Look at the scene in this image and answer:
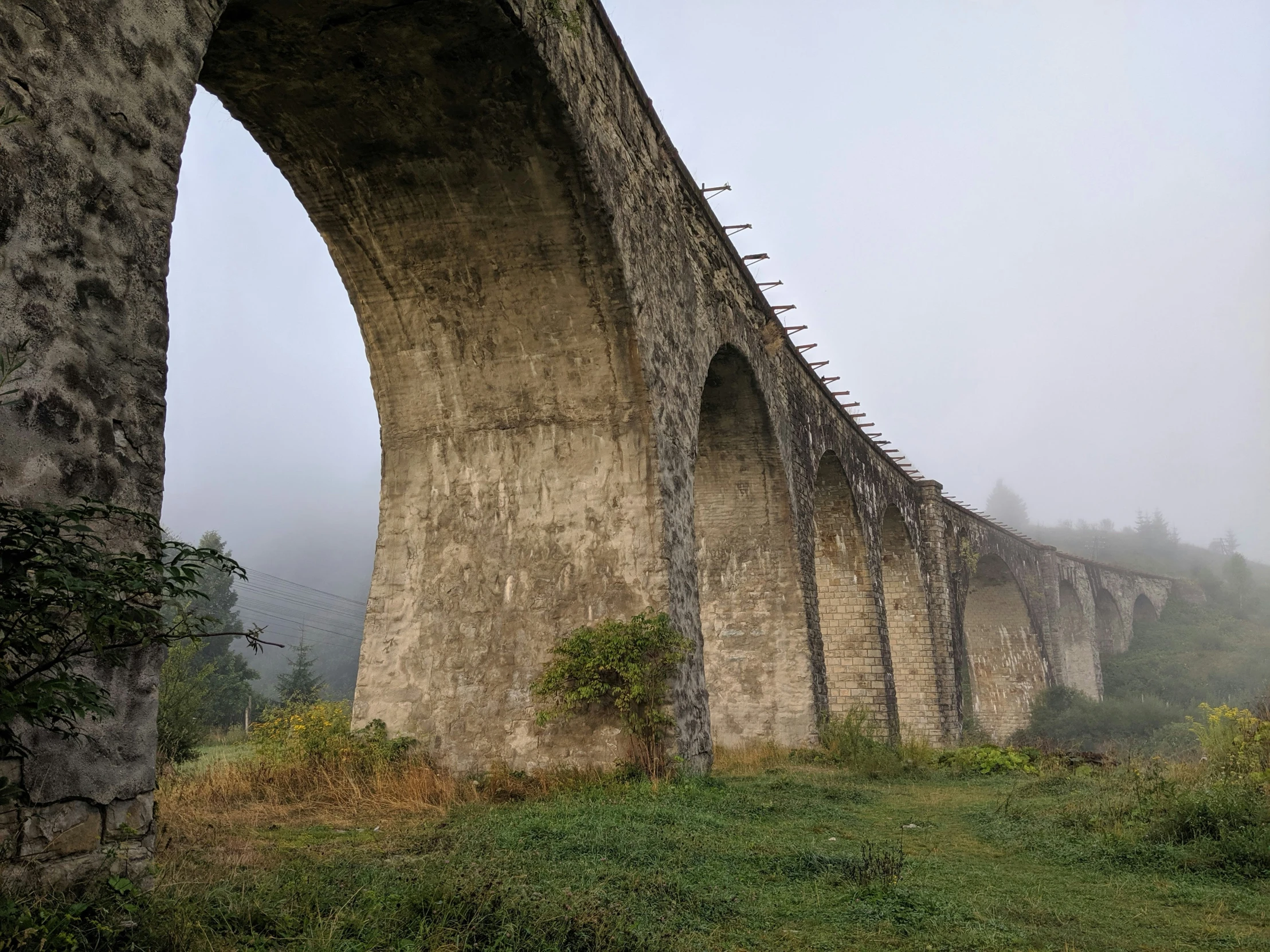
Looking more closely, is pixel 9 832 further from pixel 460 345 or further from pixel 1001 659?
pixel 1001 659

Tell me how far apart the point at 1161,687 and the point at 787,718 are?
3052 centimetres

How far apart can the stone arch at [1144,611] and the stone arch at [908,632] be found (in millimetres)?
30912

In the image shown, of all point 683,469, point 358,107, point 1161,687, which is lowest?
point 1161,687

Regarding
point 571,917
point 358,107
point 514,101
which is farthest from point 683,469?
point 571,917

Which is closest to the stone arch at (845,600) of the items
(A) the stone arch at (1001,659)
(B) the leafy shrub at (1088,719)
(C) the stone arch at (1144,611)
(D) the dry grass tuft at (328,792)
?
(D) the dry grass tuft at (328,792)

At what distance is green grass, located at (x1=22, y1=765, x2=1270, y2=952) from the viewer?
8.31 feet

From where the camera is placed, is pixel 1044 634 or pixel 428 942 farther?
pixel 1044 634

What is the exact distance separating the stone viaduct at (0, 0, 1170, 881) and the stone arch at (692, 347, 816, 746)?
36 mm

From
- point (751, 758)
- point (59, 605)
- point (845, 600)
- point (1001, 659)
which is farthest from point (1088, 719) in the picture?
point (59, 605)

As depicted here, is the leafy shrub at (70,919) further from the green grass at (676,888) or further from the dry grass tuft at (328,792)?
the dry grass tuft at (328,792)

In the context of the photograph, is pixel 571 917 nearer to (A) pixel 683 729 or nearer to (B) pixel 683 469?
(A) pixel 683 729

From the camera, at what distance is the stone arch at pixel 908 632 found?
17062 millimetres

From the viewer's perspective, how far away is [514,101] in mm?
5742

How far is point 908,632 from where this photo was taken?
57.2 ft
